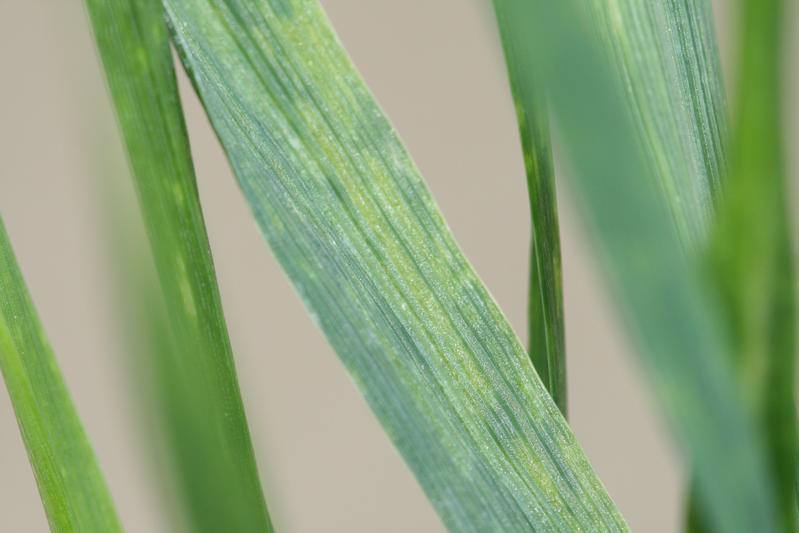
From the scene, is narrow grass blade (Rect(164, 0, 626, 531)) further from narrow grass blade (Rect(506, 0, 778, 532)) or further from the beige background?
the beige background

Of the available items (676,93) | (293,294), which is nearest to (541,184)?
(676,93)

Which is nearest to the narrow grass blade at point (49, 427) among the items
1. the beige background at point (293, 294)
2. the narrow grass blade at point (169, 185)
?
the narrow grass blade at point (169, 185)

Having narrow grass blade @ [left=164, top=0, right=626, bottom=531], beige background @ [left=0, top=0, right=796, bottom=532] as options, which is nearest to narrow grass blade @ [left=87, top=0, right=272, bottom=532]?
narrow grass blade @ [left=164, top=0, right=626, bottom=531]

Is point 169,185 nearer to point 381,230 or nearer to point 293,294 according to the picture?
point 381,230

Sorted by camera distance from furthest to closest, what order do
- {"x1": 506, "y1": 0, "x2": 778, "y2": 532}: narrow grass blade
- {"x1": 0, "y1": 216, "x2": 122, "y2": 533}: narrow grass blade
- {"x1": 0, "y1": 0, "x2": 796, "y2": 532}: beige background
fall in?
{"x1": 0, "y1": 0, "x2": 796, "y2": 532}: beige background, {"x1": 0, "y1": 216, "x2": 122, "y2": 533}: narrow grass blade, {"x1": 506, "y1": 0, "x2": 778, "y2": 532}: narrow grass blade

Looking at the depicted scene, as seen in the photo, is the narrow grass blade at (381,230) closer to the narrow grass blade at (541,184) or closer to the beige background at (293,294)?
the narrow grass blade at (541,184)

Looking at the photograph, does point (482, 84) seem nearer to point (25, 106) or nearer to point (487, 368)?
point (25, 106)

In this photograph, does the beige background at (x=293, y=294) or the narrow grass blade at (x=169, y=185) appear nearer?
the narrow grass blade at (x=169, y=185)
